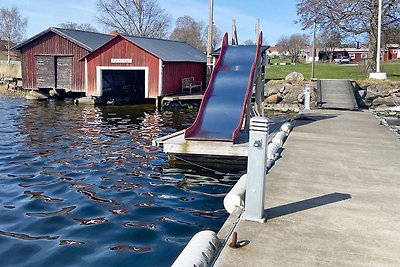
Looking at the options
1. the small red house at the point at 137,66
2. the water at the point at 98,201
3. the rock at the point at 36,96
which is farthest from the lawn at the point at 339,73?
the water at the point at 98,201

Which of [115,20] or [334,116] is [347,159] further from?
[115,20]

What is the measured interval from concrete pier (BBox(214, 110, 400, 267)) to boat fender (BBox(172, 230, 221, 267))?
116mm

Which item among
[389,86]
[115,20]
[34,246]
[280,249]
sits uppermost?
[115,20]

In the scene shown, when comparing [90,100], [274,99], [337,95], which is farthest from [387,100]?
[90,100]

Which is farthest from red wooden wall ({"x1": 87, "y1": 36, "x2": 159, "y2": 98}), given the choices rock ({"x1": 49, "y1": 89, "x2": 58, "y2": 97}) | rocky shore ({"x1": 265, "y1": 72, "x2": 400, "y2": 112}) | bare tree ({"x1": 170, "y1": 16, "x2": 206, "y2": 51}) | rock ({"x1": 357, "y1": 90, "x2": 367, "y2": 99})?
bare tree ({"x1": 170, "y1": 16, "x2": 206, "y2": 51})

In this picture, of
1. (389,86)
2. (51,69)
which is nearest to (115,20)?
(51,69)

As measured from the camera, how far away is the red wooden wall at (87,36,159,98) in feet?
92.3

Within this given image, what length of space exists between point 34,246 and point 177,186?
12.5 feet

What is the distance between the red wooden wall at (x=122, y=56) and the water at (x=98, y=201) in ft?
40.3

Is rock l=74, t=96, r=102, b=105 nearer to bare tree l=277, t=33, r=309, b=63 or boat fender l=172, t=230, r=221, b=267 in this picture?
boat fender l=172, t=230, r=221, b=267

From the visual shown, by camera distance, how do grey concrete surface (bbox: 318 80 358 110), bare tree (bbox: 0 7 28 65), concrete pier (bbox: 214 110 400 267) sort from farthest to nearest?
bare tree (bbox: 0 7 28 65) → grey concrete surface (bbox: 318 80 358 110) → concrete pier (bbox: 214 110 400 267)

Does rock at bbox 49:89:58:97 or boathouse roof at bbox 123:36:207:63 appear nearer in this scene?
boathouse roof at bbox 123:36:207:63

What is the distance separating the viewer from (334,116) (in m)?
16.6

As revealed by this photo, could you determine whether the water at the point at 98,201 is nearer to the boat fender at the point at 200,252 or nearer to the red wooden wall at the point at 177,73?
the boat fender at the point at 200,252
